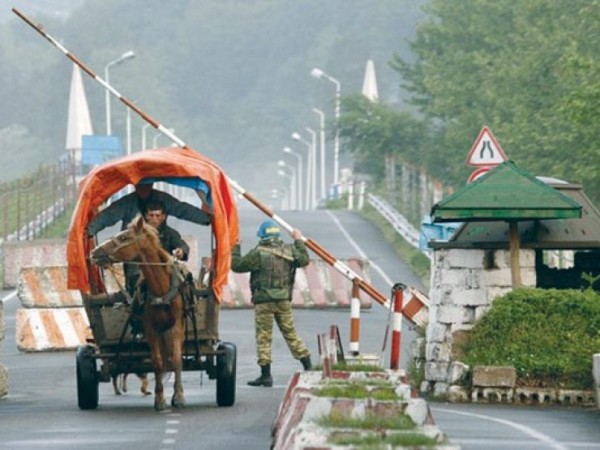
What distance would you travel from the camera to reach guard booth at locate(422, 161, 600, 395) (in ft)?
83.6

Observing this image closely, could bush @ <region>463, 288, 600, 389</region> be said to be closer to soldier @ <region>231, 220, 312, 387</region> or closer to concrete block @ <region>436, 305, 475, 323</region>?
concrete block @ <region>436, 305, 475, 323</region>

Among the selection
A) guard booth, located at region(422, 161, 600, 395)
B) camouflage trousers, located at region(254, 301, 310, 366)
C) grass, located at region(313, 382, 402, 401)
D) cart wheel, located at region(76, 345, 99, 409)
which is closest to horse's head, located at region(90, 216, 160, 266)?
cart wheel, located at region(76, 345, 99, 409)

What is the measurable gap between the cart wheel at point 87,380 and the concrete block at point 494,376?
3877 millimetres

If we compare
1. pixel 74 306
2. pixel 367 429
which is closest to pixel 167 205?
pixel 367 429

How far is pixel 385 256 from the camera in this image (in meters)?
62.8

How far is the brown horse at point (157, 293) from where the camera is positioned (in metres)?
22.5

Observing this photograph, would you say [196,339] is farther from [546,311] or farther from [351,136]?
[351,136]

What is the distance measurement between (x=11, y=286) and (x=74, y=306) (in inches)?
539

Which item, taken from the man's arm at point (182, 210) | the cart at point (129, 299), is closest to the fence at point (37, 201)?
the man's arm at point (182, 210)

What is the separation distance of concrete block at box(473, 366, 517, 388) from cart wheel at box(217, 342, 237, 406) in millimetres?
2705

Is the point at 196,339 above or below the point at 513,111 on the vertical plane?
below

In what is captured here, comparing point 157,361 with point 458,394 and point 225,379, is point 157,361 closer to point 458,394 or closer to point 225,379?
point 225,379

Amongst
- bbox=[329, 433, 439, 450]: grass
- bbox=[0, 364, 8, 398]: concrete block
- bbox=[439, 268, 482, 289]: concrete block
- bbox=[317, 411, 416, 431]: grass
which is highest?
bbox=[439, 268, 482, 289]: concrete block

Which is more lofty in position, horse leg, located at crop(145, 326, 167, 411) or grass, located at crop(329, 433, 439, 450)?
horse leg, located at crop(145, 326, 167, 411)
